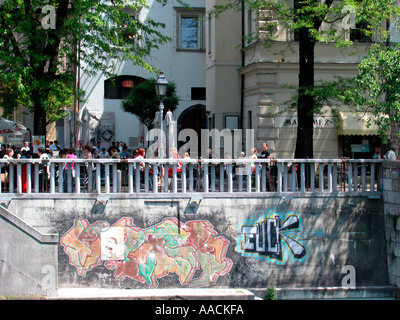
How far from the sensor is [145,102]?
3366cm

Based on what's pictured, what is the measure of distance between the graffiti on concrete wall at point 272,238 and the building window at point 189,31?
20088 mm

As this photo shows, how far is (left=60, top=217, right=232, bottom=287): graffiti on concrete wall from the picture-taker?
18.9 metres

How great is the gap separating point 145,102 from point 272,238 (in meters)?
15.8

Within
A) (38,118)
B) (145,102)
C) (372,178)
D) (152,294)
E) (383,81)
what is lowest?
(152,294)

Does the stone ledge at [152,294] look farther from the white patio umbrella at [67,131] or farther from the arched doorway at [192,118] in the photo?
the arched doorway at [192,118]

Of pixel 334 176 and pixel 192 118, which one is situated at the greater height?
pixel 192 118

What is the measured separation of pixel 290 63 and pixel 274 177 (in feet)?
25.1

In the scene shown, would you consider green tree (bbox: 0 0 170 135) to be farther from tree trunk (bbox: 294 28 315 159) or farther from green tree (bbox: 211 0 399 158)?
tree trunk (bbox: 294 28 315 159)

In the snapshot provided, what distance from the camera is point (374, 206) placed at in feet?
65.4

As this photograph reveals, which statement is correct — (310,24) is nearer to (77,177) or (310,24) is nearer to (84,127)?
(77,177)

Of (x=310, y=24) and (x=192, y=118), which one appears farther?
(x=192, y=118)

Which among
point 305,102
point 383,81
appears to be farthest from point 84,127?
point 383,81

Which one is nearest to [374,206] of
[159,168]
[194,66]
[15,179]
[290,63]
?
[159,168]

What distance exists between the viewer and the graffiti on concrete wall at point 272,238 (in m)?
19.4
